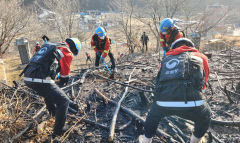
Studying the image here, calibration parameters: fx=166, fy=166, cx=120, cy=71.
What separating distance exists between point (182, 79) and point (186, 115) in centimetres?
58

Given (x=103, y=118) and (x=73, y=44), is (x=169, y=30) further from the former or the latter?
(x=103, y=118)

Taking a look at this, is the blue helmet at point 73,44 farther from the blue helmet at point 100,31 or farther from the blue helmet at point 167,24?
the blue helmet at point 167,24

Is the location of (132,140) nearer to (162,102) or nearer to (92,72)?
(162,102)

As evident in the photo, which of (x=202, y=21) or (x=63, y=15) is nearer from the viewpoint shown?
(x=202, y=21)

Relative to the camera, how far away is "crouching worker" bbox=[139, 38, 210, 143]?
228 cm

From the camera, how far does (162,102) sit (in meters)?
2.40

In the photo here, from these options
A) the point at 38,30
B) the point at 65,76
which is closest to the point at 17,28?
the point at 38,30

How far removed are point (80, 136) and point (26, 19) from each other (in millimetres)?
17476

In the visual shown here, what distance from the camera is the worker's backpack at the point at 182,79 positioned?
89.3 inches

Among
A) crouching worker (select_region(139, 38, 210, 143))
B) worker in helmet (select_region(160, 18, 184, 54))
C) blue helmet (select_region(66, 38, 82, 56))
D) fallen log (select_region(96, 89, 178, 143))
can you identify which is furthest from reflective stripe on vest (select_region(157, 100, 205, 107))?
worker in helmet (select_region(160, 18, 184, 54))

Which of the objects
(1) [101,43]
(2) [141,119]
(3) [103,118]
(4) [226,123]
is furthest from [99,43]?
(4) [226,123]

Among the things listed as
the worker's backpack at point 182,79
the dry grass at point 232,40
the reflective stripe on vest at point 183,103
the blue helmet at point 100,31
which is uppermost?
the blue helmet at point 100,31

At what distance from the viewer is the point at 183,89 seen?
2258 mm

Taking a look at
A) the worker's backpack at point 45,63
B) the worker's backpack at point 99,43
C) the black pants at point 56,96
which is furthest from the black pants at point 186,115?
the worker's backpack at point 99,43
